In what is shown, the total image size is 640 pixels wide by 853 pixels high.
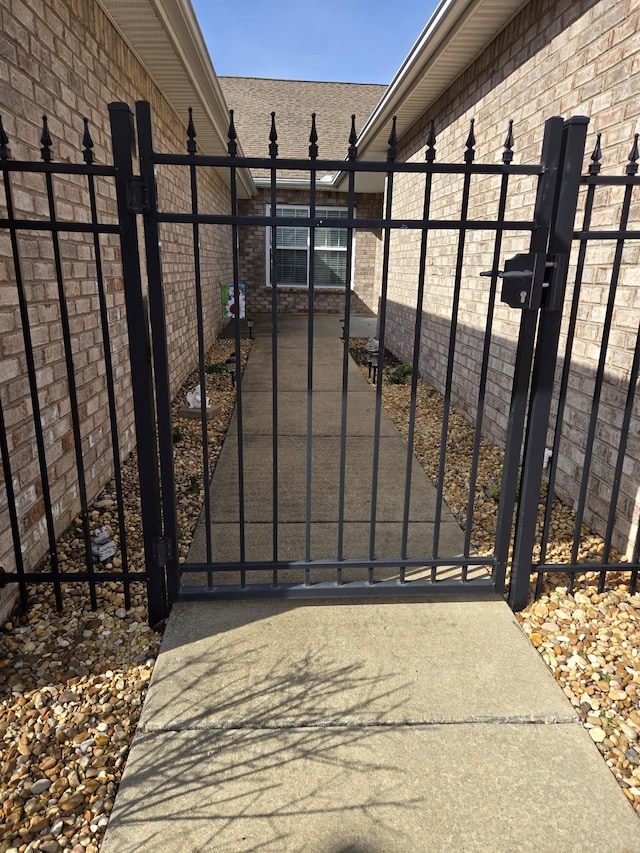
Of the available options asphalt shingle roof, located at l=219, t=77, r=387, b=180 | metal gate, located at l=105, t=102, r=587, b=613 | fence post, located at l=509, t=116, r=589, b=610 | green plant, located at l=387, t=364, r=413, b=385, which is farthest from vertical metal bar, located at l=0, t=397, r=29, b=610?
asphalt shingle roof, located at l=219, t=77, r=387, b=180

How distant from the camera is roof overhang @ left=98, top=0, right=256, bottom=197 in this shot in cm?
396


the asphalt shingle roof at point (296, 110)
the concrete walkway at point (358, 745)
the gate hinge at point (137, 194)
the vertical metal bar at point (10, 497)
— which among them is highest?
the asphalt shingle roof at point (296, 110)

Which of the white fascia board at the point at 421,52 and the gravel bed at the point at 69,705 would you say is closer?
the gravel bed at the point at 69,705

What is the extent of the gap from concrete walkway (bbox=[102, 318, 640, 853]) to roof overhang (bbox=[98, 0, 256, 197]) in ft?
13.3

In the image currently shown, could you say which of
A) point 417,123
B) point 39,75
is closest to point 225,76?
point 417,123

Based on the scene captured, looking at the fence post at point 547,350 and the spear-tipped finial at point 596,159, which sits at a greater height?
the spear-tipped finial at point 596,159

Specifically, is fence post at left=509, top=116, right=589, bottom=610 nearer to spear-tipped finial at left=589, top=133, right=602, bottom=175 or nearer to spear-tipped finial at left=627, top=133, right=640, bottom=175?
spear-tipped finial at left=589, top=133, right=602, bottom=175

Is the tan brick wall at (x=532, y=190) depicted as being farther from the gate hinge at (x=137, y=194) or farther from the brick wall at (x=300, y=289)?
the brick wall at (x=300, y=289)

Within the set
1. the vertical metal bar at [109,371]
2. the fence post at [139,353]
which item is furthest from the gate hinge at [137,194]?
the vertical metal bar at [109,371]

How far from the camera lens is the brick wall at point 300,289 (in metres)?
15.4

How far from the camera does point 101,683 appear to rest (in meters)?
2.21

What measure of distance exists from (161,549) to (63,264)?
5.95 feet

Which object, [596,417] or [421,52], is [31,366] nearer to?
[596,417]

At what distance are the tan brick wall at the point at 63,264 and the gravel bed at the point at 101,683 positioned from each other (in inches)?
16.6
